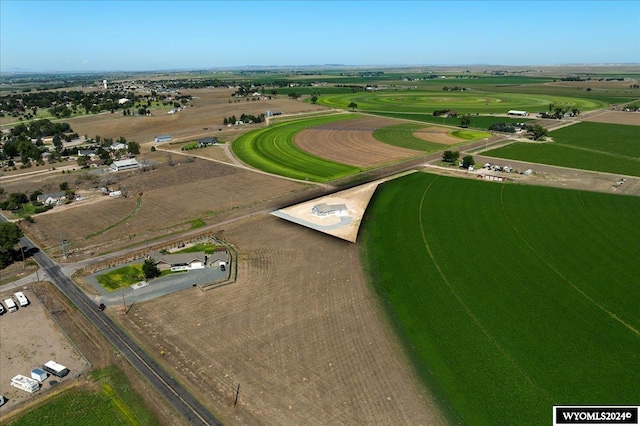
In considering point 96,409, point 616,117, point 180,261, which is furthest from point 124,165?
point 616,117

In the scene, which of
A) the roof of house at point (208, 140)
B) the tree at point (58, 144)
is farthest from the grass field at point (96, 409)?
the tree at point (58, 144)

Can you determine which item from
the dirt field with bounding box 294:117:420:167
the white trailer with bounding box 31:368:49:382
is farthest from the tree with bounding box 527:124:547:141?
the white trailer with bounding box 31:368:49:382

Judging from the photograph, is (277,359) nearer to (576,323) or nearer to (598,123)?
(576,323)

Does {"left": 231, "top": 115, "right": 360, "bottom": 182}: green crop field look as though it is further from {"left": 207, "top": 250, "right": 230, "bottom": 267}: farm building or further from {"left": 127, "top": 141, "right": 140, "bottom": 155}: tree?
{"left": 207, "top": 250, "right": 230, "bottom": 267}: farm building

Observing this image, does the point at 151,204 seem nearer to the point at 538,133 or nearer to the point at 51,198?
the point at 51,198

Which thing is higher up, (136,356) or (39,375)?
(39,375)
